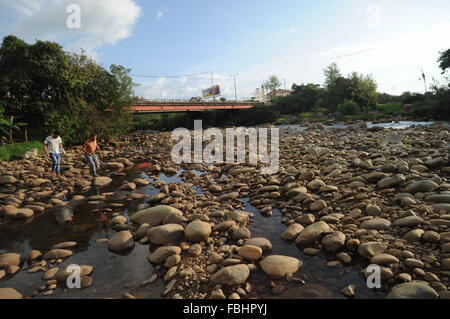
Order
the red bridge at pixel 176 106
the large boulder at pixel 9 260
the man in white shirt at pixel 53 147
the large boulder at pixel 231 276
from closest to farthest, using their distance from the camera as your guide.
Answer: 1. the large boulder at pixel 231 276
2. the large boulder at pixel 9 260
3. the man in white shirt at pixel 53 147
4. the red bridge at pixel 176 106

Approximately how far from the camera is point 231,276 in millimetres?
3789

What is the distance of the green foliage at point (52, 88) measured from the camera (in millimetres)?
18875

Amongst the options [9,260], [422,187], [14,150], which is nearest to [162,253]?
[9,260]

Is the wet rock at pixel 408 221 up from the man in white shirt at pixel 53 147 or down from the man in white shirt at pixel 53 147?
down

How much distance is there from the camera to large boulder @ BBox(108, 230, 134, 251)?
16.5 feet

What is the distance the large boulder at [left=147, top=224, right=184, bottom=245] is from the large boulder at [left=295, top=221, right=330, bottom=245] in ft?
7.93

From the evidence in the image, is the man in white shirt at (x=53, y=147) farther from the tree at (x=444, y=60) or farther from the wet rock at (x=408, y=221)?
the tree at (x=444, y=60)

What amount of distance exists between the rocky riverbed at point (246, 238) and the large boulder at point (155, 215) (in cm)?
3

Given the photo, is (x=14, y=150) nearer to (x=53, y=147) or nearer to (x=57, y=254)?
(x=53, y=147)

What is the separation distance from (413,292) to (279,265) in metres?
1.72

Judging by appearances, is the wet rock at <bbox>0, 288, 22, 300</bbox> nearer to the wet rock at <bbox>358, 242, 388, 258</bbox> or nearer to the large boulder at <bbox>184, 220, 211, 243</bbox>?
the large boulder at <bbox>184, 220, 211, 243</bbox>

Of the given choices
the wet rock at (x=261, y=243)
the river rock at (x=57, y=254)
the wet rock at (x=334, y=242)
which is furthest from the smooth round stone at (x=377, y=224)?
the river rock at (x=57, y=254)

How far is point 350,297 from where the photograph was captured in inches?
134
